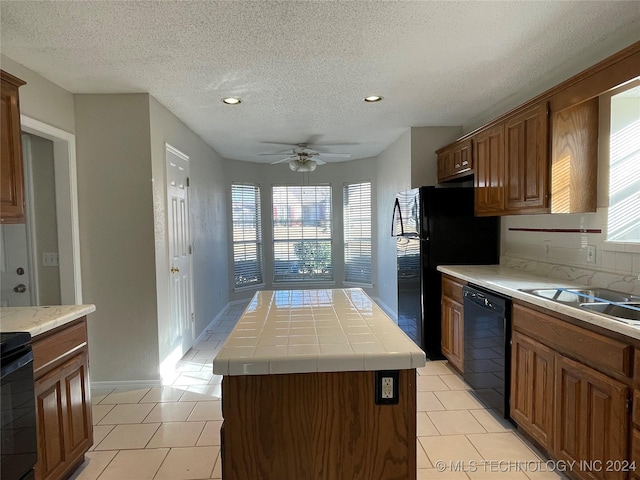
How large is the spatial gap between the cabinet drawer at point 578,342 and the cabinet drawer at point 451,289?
0.81 metres

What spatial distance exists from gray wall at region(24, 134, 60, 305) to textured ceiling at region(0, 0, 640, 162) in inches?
22.3

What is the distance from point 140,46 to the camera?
2.21 meters

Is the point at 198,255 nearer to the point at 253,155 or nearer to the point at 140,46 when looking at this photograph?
the point at 253,155

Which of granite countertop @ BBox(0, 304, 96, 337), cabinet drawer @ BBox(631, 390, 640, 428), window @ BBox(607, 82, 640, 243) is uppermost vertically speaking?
window @ BBox(607, 82, 640, 243)

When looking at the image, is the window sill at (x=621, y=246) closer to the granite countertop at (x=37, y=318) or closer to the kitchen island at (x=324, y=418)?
the kitchen island at (x=324, y=418)

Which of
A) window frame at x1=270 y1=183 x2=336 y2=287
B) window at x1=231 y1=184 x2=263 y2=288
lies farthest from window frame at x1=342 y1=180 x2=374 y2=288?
window at x1=231 y1=184 x2=263 y2=288

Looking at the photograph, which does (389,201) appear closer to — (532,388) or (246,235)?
(246,235)

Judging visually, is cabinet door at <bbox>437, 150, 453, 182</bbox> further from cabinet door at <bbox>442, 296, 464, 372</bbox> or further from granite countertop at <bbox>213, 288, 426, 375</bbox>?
granite countertop at <bbox>213, 288, 426, 375</bbox>

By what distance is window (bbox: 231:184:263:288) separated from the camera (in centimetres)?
627

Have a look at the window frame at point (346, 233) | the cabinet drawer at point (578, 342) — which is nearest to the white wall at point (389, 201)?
the window frame at point (346, 233)

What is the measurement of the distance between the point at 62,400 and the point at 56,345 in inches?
11.8

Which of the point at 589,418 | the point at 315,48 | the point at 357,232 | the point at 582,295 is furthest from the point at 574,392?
the point at 357,232

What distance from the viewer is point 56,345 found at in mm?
1848

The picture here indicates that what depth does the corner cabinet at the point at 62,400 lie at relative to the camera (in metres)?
1.73
